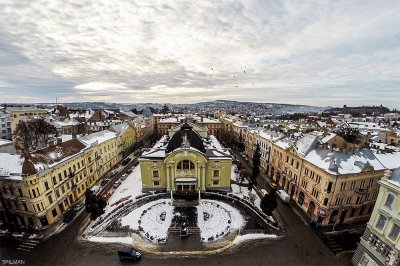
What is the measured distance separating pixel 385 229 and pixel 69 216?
180 feet

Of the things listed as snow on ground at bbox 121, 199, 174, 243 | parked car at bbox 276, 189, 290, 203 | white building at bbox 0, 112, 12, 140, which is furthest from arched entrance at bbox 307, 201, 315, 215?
white building at bbox 0, 112, 12, 140

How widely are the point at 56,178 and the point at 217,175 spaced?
3658 cm

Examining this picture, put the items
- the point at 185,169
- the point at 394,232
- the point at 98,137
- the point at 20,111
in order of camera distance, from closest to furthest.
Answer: the point at 394,232
the point at 185,169
the point at 98,137
the point at 20,111

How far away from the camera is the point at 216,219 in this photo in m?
41.3

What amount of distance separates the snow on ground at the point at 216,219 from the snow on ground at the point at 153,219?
22.7 feet

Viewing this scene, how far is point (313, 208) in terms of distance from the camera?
42.4 m

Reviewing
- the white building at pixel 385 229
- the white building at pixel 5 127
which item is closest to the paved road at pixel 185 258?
the white building at pixel 385 229

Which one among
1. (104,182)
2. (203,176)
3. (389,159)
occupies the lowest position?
(104,182)

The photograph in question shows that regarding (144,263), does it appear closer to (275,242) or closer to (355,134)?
(275,242)

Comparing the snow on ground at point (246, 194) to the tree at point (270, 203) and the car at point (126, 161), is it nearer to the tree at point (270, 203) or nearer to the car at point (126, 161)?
the tree at point (270, 203)

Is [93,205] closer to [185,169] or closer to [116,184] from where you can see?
[116,184]

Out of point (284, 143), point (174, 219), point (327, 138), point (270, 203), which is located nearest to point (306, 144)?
Answer: point (327, 138)

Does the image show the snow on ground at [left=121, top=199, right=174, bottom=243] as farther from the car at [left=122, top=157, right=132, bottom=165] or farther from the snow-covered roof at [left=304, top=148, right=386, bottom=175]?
the snow-covered roof at [left=304, top=148, right=386, bottom=175]

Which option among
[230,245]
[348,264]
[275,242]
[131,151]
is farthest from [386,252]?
[131,151]
